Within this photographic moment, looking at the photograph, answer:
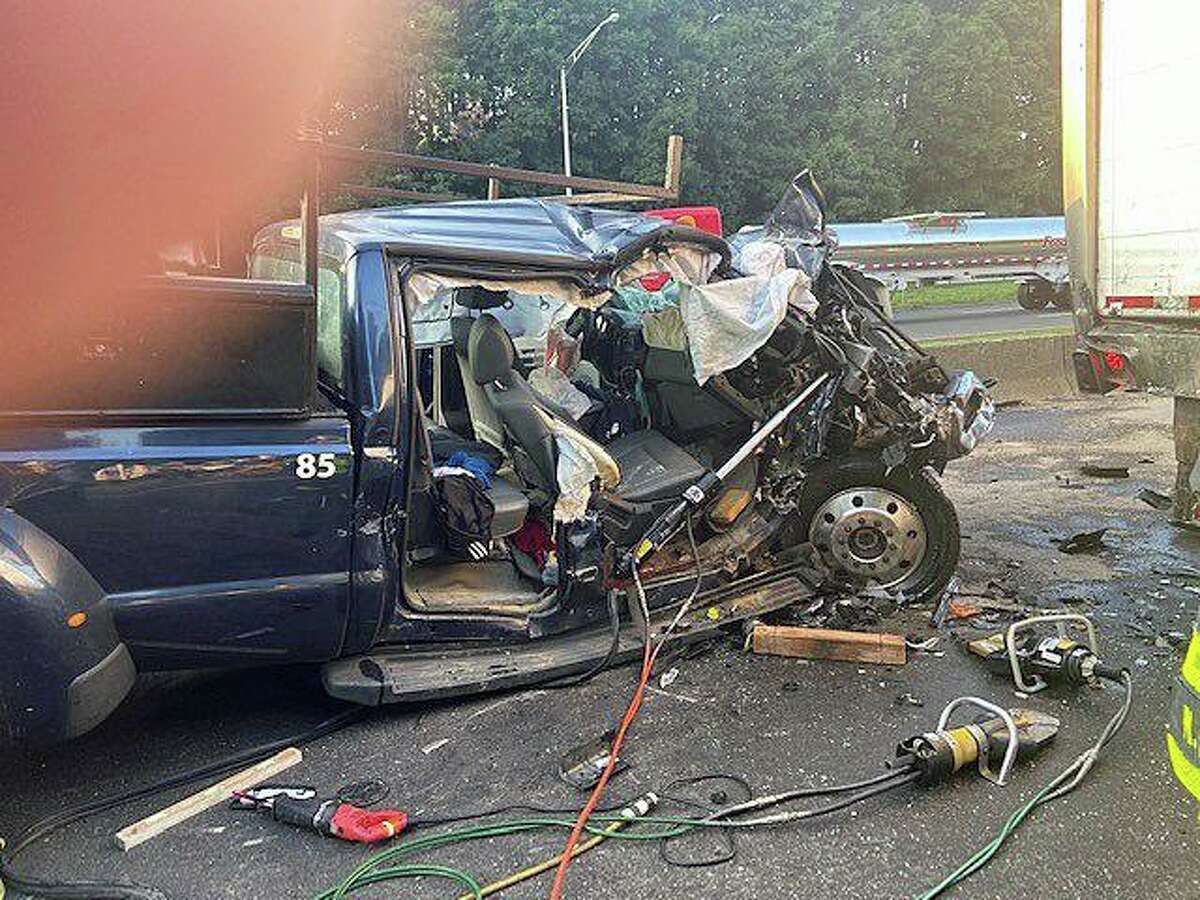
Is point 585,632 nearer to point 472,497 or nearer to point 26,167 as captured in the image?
point 472,497

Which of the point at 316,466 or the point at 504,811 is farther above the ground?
the point at 316,466

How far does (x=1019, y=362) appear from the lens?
11.4 metres

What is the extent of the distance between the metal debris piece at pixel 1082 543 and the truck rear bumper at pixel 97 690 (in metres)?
4.79

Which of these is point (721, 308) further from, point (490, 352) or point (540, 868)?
point (540, 868)

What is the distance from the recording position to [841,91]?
42281 millimetres

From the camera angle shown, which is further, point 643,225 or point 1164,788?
point 643,225

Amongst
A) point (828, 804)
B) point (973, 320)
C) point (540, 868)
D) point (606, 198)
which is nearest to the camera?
point (540, 868)

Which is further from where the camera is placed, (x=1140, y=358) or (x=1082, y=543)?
(x=1082, y=543)

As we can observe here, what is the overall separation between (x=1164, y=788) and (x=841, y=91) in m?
43.2

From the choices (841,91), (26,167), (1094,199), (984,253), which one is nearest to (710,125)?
(841,91)

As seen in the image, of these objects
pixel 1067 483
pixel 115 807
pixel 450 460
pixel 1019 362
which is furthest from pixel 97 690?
pixel 1019 362

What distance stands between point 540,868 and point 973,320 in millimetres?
21431

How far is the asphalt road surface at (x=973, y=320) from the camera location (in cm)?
1953

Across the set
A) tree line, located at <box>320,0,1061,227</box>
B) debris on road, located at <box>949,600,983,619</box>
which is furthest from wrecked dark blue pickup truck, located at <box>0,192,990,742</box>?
tree line, located at <box>320,0,1061,227</box>
